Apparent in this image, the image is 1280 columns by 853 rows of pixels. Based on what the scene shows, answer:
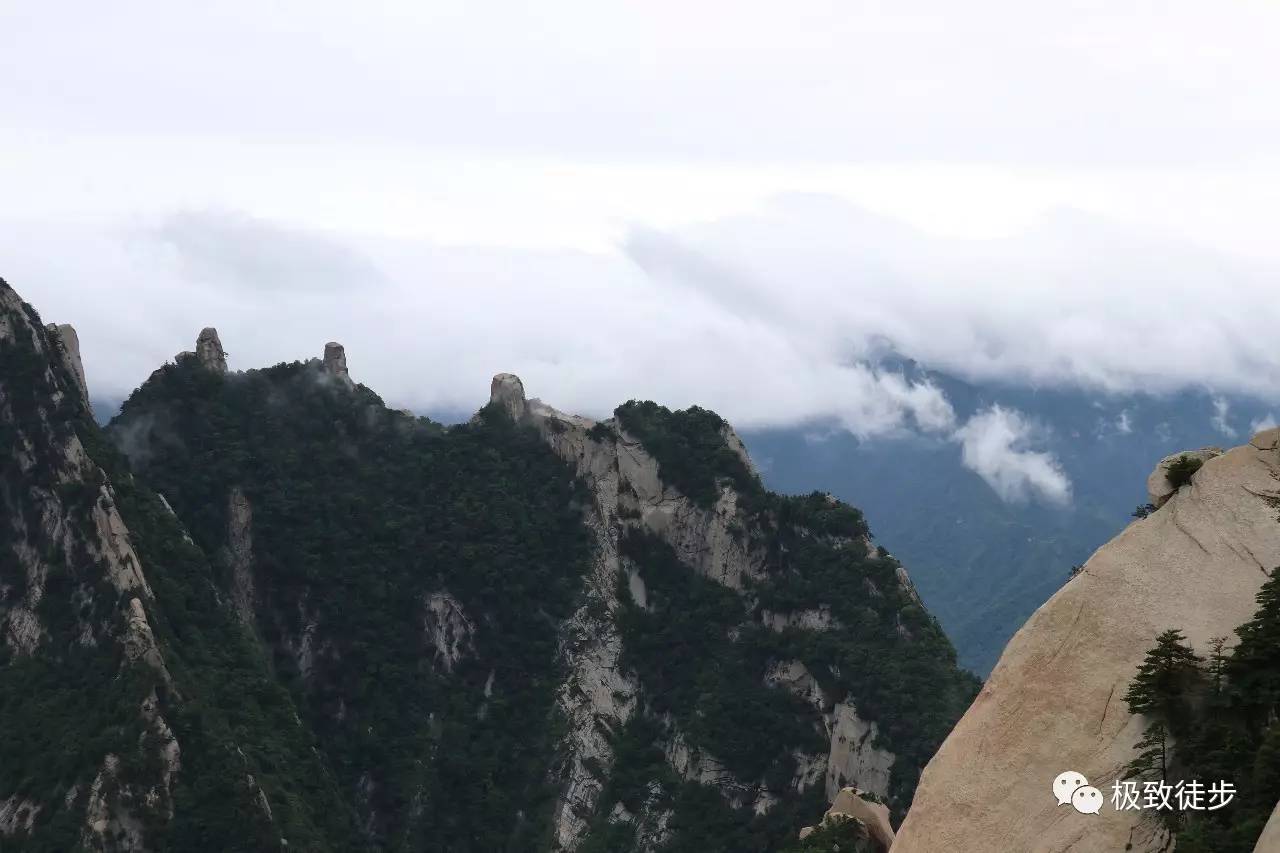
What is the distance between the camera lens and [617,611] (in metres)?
147

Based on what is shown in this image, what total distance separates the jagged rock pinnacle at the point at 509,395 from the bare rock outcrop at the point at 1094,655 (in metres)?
120

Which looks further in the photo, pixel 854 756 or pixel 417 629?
pixel 417 629

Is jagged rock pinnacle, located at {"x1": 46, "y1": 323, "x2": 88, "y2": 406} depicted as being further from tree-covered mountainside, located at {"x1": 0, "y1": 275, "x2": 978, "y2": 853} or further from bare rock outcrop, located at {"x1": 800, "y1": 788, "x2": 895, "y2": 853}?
bare rock outcrop, located at {"x1": 800, "y1": 788, "x2": 895, "y2": 853}

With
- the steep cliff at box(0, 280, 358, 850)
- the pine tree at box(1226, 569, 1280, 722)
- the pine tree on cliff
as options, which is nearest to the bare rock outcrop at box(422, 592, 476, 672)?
the steep cliff at box(0, 280, 358, 850)

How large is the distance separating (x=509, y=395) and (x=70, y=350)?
4395 centimetres

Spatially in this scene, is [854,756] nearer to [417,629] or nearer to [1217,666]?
[417,629]

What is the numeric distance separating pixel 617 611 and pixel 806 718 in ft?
80.0

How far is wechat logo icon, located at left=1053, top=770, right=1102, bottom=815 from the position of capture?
37.4 metres

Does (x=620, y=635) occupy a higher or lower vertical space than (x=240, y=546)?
lower

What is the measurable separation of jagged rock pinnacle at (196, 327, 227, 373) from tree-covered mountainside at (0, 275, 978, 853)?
0.98ft

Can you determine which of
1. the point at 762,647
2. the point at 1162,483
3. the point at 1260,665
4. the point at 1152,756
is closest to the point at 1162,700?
the point at 1152,756

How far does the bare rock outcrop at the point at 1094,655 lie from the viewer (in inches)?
1534

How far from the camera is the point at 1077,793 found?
37938 mm

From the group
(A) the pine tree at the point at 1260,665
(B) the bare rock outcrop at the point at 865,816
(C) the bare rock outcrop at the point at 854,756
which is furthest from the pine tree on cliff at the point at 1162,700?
(C) the bare rock outcrop at the point at 854,756
